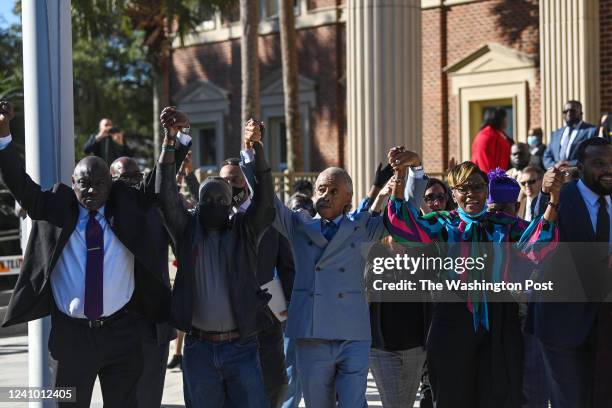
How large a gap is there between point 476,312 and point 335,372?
92 cm

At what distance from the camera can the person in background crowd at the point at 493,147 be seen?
40.3ft

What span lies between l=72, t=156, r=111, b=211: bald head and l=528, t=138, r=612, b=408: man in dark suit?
8.79ft

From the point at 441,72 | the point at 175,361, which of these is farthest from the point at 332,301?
the point at 441,72

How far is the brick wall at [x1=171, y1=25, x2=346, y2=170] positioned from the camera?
2595 cm

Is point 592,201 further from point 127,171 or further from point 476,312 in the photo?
point 127,171

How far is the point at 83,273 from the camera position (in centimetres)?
574

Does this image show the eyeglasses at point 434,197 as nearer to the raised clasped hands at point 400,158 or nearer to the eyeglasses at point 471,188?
the eyeglasses at point 471,188

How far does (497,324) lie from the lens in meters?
6.20

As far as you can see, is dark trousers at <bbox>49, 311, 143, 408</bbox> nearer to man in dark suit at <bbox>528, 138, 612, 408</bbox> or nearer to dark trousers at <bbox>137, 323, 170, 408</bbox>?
dark trousers at <bbox>137, 323, 170, 408</bbox>

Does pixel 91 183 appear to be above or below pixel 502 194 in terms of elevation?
above

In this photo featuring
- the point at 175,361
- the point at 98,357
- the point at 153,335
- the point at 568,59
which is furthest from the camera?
the point at 568,59

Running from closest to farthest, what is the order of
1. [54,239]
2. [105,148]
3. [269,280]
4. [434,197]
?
[54,239] < [269,280] < [434,197] < [105,148]

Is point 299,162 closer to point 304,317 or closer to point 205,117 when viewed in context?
point 205,117

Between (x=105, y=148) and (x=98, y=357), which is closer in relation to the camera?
(x=98, y=357)
